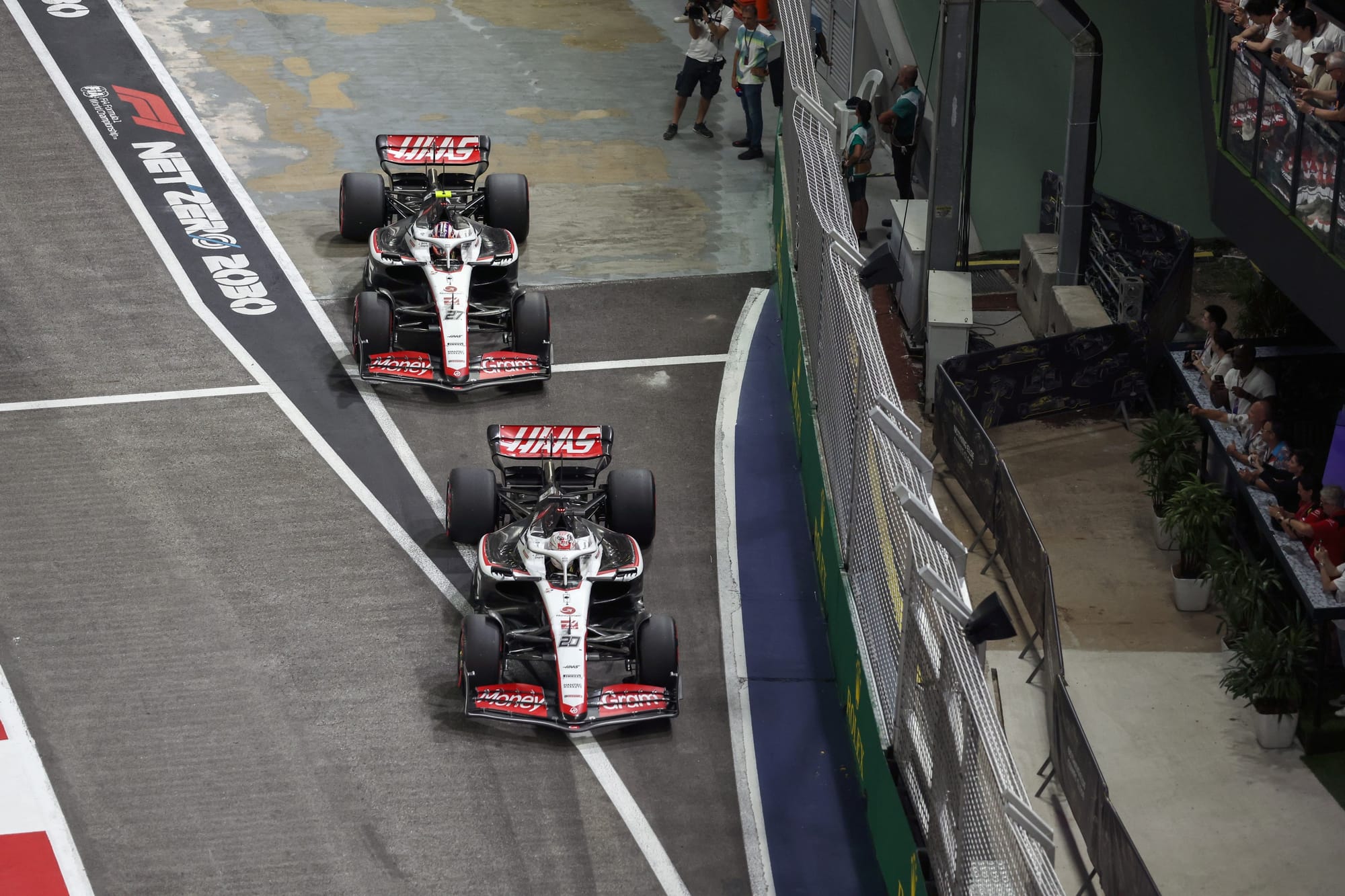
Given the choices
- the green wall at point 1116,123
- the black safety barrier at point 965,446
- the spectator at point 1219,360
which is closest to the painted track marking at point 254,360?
the black safety barrier at point 965,446

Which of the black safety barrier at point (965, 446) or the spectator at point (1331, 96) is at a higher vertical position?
the spectator at point (1331, 96)

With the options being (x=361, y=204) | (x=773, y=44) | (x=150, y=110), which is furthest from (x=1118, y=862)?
(x=150, y=110)

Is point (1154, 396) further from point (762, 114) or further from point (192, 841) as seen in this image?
point (192, 841)

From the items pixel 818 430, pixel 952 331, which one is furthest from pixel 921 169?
pixel 818 430

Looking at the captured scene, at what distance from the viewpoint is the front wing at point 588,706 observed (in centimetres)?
1166

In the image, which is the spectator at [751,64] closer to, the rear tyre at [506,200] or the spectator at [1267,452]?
the rear tyre at [506,200]

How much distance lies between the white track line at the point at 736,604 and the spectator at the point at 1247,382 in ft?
14.2

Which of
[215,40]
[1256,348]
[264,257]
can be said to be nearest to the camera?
[1256,348]

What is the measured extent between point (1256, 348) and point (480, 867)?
8.82 metres

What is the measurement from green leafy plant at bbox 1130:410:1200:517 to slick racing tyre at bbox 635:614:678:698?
5075 millimetres

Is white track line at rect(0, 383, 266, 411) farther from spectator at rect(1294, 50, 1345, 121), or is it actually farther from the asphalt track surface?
spectator at rect(1294, 50, 1345, 121)

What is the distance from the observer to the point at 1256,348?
1564cm

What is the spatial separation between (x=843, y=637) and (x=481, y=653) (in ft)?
8.46

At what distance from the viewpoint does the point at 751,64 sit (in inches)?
797
